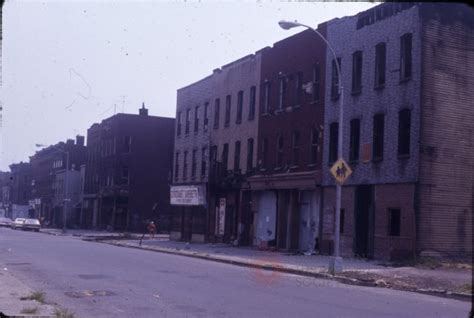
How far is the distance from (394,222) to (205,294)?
15299 mm

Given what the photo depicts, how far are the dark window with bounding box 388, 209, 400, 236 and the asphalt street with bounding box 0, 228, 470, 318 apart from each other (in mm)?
7397

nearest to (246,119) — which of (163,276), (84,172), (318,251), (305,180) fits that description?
(305,180)

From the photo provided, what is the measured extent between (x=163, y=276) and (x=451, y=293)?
7893 millimetres

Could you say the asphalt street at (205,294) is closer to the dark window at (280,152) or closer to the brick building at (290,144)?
the brick building at (290,144)

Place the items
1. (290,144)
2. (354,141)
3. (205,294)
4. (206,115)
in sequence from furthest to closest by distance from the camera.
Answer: (206,115) → (290,144) → (354,141) → (205,294)

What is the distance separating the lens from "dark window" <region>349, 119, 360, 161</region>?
33062mm

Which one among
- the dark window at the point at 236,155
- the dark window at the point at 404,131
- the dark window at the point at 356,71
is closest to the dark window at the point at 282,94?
the dark window at the point at 236,155

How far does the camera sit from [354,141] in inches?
1312

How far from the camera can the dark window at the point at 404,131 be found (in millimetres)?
29344

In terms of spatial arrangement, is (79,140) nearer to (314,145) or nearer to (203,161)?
(203,161)

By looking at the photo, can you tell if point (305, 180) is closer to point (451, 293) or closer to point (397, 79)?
point (397, 79)

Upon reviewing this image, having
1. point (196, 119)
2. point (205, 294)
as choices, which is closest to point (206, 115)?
point (196, 119)

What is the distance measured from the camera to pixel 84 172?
88.9 m

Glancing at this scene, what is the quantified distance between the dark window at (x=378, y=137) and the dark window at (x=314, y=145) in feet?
16.7
